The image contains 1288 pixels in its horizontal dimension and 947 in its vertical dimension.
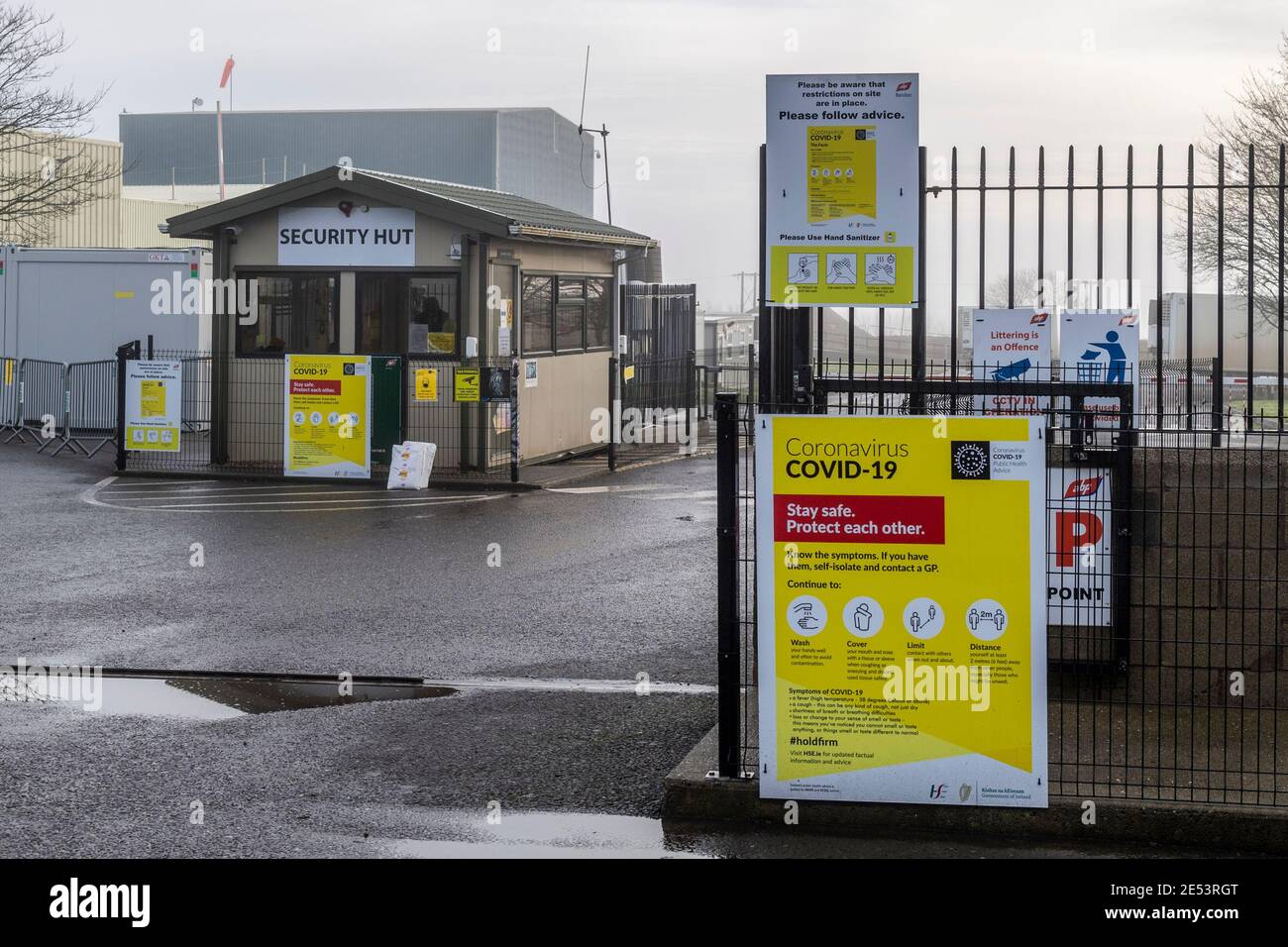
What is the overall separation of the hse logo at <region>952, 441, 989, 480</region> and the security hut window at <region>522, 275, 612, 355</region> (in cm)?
1539

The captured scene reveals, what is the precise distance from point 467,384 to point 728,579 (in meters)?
13.4

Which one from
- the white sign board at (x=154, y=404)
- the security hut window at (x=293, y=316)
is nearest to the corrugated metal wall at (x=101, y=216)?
the white sign board at (x=154, y=404)

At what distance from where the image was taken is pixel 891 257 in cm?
755

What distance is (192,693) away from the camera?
9242mm

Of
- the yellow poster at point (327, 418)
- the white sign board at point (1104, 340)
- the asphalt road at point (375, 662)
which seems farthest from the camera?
the yellow poster at point (327, 418)

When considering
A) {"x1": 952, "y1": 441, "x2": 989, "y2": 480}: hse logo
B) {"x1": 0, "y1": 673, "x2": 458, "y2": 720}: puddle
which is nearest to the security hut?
{"x1": 0, "y1": 673, "x2": 458, "y2": 720}: puddle

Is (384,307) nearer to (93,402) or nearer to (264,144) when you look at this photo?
(93,402)

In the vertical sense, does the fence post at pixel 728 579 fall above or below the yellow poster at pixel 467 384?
below

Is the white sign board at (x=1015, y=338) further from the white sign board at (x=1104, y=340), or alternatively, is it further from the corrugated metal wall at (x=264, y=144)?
the corrugated metal wall at (x=264, y=144)

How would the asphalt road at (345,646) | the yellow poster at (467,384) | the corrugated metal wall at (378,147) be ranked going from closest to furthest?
the asphalt road at (345,646), the yellow poster at (467,384), the corrugated metal wall at (378,147)

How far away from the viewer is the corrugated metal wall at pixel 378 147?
54406 mm

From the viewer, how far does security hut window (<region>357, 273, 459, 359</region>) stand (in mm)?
20406

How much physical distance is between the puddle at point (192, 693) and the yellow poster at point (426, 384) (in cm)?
1065

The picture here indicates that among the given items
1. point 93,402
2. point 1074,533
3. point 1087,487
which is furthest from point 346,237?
point 1074,533
